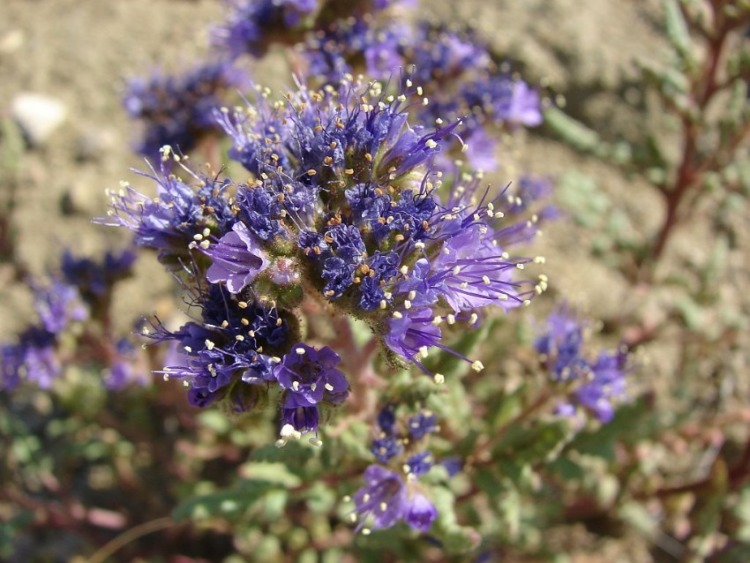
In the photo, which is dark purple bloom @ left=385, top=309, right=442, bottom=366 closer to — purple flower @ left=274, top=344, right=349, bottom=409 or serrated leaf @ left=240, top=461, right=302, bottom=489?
purple flower @ left=274, top=344, right=349, bottom=409

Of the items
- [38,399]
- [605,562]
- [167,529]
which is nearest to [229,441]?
[167,529]

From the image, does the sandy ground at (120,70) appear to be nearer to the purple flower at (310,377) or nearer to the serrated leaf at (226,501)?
the serrated leaf at (226,501)

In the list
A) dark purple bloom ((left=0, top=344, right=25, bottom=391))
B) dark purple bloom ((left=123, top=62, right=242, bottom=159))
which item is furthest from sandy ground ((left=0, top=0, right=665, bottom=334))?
dark purple bloom ((left=0, top=344, right=25, bottom=391))

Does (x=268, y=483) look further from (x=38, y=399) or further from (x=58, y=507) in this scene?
(x=38, y=399)

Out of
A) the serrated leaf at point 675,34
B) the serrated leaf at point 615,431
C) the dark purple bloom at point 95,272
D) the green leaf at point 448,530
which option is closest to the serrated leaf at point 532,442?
the serrated leaf at point 615,431

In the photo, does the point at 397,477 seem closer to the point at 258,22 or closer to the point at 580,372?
the point at 580,372

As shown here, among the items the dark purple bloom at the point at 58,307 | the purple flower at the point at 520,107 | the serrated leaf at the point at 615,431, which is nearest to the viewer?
the serrated leaf at the point at 615,431

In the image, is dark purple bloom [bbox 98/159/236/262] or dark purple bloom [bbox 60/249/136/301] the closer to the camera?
dark purple bloom [bbox 98/159/236/262]
